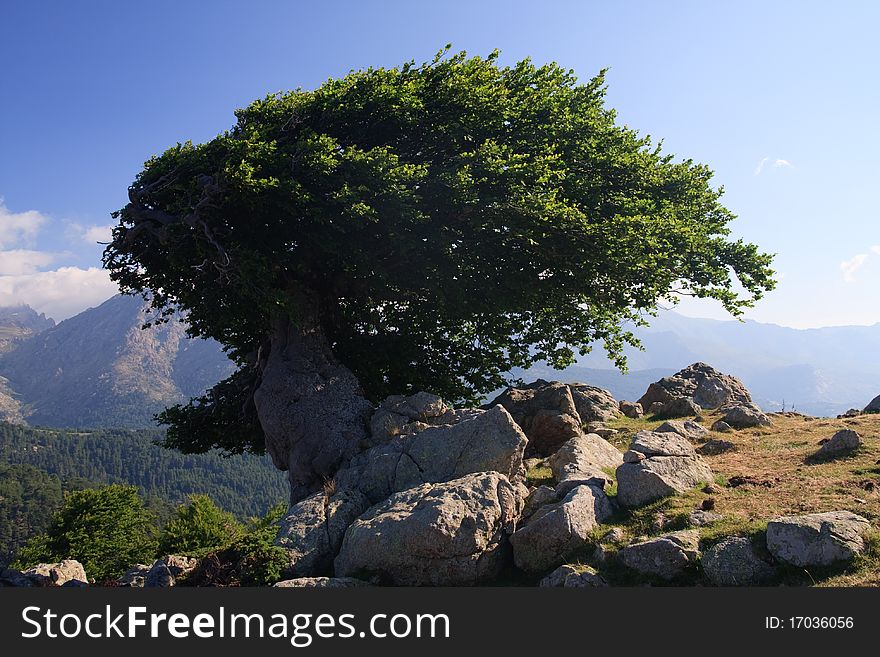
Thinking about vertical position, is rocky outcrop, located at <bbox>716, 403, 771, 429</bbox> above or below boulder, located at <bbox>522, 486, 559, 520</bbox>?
above

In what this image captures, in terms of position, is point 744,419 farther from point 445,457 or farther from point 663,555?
point 663,555

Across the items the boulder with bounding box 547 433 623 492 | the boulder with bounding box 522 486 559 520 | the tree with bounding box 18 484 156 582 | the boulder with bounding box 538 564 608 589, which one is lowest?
the tree with bounding box 18 484 156 582

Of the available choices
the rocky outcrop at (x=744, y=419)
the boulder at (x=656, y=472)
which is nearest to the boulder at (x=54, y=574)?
the boulder at (x=656, y=472)

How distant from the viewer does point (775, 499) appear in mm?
14523

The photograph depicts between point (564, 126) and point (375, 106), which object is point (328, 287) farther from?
point (564, 126)

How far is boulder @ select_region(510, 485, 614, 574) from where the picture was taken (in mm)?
13141

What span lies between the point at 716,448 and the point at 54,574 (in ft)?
75.7

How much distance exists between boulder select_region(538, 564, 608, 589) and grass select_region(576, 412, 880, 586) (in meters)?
0.47

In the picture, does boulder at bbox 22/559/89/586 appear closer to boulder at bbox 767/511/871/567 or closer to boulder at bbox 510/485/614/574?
boulder at bbox 510/485/614/574

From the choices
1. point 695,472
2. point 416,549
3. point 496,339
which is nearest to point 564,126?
point 496,339

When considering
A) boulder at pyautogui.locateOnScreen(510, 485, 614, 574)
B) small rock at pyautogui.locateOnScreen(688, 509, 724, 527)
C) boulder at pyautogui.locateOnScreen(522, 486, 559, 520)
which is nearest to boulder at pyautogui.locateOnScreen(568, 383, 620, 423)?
boulder at pyautogui.locateOnScreen(522, 486, 559, 520)

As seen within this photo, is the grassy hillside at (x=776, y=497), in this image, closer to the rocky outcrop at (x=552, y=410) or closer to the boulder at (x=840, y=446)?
the boulder at (x=840, y=446)

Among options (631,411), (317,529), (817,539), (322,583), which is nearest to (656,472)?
(817,539)

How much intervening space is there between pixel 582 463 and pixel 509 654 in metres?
8.57
